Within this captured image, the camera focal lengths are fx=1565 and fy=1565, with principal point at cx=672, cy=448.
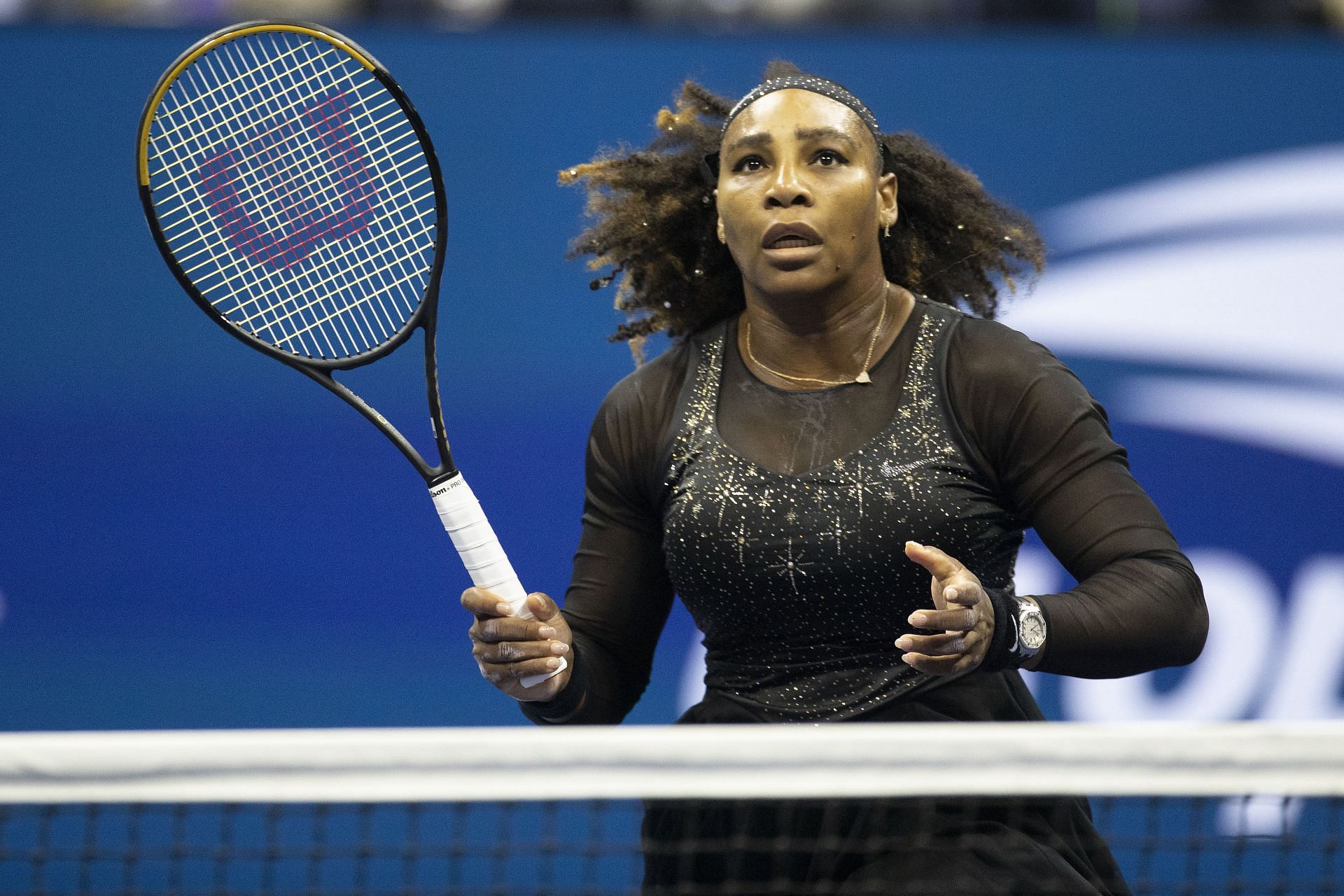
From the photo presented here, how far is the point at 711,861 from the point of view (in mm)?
2061

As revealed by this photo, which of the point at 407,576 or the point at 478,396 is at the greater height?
the point at 478,396

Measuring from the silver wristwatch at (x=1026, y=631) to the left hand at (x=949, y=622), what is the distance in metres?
0.08

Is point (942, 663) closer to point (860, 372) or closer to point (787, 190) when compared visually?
point (860, 372)

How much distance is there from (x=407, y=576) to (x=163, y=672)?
25.3 inches

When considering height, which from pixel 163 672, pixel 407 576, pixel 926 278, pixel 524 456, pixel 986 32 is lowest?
pixel 163 672

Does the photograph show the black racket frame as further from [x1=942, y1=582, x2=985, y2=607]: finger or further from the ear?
[x1=942, y1=582, x2=985, y2=607]: finger

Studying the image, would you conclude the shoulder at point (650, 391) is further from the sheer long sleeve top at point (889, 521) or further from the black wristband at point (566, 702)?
the black wristband at point (566, 702)

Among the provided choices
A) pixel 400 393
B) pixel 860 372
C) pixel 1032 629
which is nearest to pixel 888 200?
pixel 860 372

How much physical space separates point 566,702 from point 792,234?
0.72 m

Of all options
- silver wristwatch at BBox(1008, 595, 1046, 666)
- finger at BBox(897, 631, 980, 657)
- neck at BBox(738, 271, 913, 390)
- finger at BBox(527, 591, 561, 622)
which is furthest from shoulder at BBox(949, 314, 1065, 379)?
finger at BBox(527, 591, 561, 622)

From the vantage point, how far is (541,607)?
202cm

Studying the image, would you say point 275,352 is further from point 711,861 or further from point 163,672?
point 163,672

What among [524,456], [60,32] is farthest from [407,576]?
[60,32]

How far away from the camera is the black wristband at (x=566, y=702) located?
7.05ft
